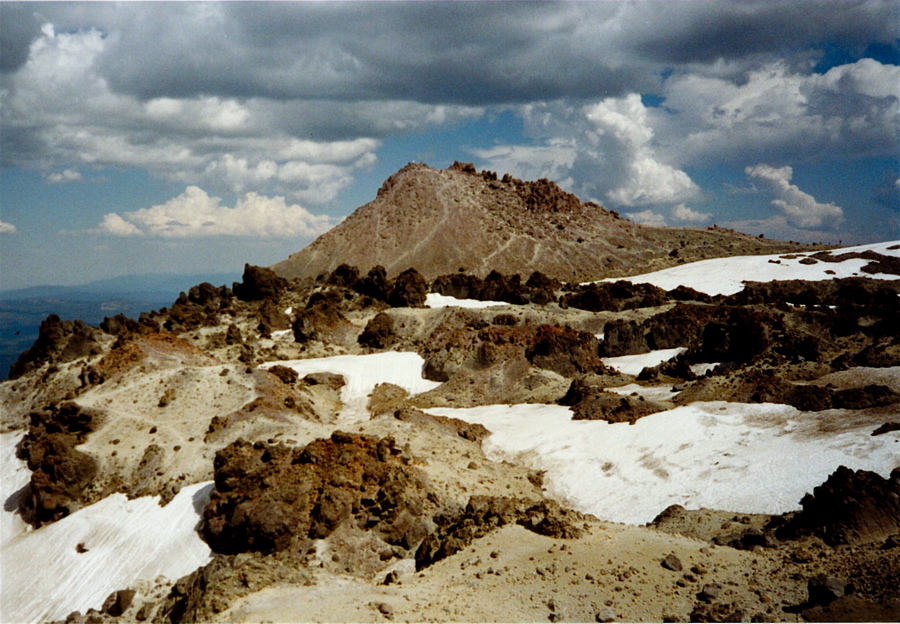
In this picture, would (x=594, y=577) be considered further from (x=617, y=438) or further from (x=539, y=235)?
(x=539, y=235)

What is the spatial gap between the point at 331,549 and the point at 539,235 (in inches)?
2540

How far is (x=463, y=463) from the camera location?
19453 mm

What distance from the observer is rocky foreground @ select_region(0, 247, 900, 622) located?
10625mm

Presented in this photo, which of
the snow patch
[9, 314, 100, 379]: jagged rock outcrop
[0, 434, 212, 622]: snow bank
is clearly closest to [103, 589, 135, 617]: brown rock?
[0, 434, 212, 622]: snow bank

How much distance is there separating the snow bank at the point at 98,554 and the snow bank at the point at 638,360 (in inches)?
830

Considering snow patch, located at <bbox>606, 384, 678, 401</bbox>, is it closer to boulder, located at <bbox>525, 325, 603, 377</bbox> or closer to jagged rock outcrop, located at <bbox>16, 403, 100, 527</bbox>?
boulder, located at <bbox>525, 325, 603, 377</bbox>

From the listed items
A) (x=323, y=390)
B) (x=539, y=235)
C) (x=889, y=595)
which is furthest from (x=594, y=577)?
(x=539, y=235)

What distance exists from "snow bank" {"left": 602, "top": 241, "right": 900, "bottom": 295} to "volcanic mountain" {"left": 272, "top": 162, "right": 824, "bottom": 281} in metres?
7.62

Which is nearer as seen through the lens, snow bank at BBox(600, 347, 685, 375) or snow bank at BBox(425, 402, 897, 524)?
snow bank at BBox(425, 402, 897, 524)

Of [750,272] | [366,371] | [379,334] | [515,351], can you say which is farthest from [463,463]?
[750,272]

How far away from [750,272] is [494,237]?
97.4 feet

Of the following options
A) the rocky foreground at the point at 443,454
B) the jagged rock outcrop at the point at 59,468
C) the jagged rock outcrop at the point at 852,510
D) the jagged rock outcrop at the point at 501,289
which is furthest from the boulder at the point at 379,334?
the jagged rock outcrop at the point at 852,510

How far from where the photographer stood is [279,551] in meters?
14.5

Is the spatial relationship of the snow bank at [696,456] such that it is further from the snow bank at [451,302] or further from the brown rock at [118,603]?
the snow bank at [451,302]
